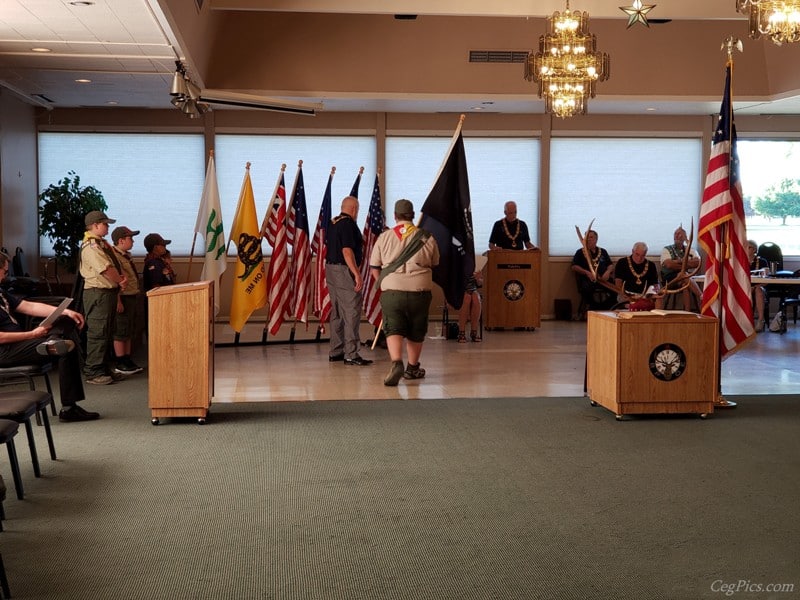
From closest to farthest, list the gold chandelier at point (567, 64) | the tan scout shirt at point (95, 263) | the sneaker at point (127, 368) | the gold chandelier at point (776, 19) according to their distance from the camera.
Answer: the gold chandelier at point (776, 19)
the tan scout shirt at point (95, 263)
the sneaker at point (127, 368)
the gold chandelier at point (567, 64)

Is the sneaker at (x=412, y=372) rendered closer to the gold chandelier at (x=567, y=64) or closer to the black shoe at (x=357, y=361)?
the black shoe at (x=357, y=361)

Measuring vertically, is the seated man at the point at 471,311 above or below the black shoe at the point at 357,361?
above

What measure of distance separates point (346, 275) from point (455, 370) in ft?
4.85

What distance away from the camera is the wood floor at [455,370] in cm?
812

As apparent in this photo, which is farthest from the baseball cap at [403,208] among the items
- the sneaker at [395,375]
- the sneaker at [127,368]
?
the sneaker at [127,368]

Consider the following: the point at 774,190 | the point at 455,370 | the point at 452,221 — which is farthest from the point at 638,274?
the point at 452,221

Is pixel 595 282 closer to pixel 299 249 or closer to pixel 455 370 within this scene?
pixel 299 249

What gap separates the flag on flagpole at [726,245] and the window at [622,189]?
Result: 7.70m

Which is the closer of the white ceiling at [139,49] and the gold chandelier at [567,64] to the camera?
the white ceiling at [139,49]

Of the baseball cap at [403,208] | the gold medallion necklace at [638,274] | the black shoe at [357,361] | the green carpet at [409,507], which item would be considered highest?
the baseball cap at [403,208]

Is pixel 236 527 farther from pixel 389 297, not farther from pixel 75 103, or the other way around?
pixel 75 103

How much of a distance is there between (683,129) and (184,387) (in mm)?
11066

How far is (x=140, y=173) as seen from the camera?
47.4 feet

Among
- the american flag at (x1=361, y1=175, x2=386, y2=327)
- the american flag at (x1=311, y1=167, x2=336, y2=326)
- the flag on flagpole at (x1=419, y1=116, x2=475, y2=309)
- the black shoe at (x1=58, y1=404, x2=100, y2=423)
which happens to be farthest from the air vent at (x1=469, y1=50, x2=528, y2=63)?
the black shoe at (x1=58, y1=404, x2=100, y2=423)
